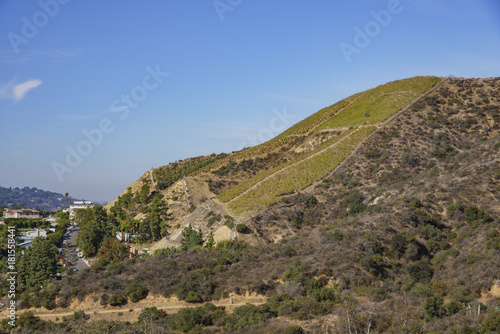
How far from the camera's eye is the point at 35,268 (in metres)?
45.6

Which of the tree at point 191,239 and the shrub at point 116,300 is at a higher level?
the tree at point 191,239

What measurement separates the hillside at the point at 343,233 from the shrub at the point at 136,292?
18 centimetres

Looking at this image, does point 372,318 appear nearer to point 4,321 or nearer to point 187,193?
point 4,321

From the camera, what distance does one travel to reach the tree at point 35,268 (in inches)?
1750

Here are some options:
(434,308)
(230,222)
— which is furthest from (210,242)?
(434,308)

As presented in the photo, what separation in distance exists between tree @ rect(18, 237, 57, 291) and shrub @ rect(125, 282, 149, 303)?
1153 cm

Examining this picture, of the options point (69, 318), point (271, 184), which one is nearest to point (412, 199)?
point (271, 184)

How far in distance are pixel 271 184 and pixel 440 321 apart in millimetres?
40171

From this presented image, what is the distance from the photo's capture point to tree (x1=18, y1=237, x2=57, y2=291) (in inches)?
1750

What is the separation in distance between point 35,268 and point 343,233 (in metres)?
28.5

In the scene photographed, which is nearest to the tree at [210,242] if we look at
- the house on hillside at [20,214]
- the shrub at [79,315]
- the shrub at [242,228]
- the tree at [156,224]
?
the shrub at [242,228]

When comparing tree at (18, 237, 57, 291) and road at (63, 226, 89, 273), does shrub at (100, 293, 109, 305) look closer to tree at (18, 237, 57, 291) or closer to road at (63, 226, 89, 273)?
tree at (18, 237, 57, 291)

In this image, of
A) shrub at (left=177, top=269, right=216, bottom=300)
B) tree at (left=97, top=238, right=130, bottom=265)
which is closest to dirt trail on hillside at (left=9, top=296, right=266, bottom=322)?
shrub at (left=177, top=269, right=216, bottom=300)

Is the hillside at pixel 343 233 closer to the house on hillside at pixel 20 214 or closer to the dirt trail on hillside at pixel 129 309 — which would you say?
the dirt trail on hillside at pixel 129 309
